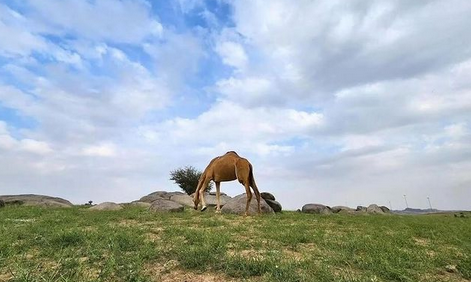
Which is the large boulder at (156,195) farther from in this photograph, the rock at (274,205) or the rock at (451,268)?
the rock at (451,268)

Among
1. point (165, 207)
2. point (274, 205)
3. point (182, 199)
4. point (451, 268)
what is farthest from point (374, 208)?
point (451, 268)

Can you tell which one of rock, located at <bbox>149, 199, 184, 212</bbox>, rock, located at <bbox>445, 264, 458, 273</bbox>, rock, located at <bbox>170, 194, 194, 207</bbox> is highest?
rock, located at <bbox>170, 194, 194, 207</bbox>

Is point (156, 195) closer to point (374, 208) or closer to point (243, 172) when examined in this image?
point (374, 208)

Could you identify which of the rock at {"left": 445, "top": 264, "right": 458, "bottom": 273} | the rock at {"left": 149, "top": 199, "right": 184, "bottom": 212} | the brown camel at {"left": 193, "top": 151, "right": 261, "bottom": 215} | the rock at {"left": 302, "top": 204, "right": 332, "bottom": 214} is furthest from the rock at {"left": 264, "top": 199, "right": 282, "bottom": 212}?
the rock at {"left": 445, "top": 264, "right": 458, "bottom": 273}

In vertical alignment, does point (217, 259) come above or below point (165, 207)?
below

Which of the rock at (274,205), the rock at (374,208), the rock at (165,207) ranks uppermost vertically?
the rock at (374,208)

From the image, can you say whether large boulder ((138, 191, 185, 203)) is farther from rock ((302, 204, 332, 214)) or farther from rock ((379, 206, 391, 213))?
rock ((379, 206, 391, 213))

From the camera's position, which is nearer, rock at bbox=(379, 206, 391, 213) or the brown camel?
the brown camel

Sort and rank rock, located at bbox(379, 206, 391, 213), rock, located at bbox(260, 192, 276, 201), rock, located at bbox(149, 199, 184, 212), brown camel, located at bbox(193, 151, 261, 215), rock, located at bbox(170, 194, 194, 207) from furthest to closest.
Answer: rock, located at bbox(379, 206, 391, 213) → rock, located at bbox(170, 194, 194, 207) → rock, located at bbox(260, 192, 276, 201) → rock, located at bbox(149, 199, 184, 212) → brown camel, located at bbox(193, 151, 261, 215)

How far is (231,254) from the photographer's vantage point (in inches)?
282

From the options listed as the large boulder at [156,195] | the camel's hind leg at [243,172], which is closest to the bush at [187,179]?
the large boulder at [156,195]

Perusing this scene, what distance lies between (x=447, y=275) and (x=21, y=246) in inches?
327

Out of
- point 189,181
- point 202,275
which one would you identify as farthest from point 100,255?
point 189,181

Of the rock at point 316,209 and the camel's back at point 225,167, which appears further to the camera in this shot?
the rock at point 316,209
